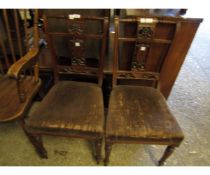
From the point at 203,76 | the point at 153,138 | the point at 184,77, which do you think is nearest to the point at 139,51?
the point at 153,138

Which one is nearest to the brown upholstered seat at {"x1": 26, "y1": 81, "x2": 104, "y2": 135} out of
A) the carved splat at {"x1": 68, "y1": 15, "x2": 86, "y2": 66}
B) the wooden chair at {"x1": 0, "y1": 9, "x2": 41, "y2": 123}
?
the wooden chair at {"x1": 0, "y1": 9, "x2": 41, "y2": 123}

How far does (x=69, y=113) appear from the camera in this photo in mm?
1084

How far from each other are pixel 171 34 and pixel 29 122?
106 cm

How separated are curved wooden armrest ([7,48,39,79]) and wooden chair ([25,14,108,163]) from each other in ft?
0.45

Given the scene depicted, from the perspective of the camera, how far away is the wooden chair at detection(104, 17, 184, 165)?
1013 millimetres

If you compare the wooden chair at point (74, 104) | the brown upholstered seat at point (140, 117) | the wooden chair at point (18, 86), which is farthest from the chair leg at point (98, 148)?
the wooden chair at point (18, 86)

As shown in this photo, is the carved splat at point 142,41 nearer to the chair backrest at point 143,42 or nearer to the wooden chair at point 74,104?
the chair backrest at point 143,42

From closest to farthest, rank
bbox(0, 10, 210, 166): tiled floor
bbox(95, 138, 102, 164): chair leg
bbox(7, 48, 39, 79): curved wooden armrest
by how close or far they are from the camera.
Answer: bbox(7, 48, 39, 79): curved wooden armrest < bbox(95, 138, 102, 164): chair leg < bbox(0, 10, 210, 166): tiled floor

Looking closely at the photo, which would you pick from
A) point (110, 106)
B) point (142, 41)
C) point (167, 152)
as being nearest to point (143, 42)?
point (142, 41)

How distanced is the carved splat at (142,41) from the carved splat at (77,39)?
36 centimetres

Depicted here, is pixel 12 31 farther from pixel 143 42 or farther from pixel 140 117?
pixel 140 117

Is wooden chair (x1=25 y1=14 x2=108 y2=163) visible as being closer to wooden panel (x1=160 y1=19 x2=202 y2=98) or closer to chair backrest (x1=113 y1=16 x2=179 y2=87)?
chair backrest (x1=113 y1=16 x2=179 y2=87)
